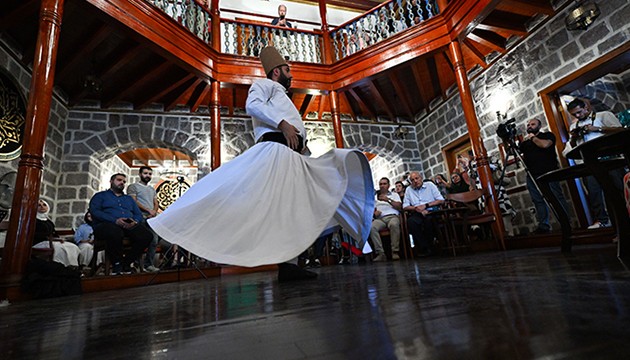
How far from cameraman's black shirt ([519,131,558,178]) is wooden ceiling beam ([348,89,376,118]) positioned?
3124 millimetres

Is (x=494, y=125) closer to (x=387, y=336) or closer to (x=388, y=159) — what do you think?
(x=388, y=159)

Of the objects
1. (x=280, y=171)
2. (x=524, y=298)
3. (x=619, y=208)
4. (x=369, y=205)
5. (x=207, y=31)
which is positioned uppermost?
(x=207, y=31)

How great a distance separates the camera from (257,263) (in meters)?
1.28

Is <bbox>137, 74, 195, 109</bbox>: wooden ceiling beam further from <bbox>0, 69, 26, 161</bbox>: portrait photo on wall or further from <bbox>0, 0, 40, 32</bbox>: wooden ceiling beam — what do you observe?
<bbox>0, 0, 40, 32</bbox>: wooden ceiling beam

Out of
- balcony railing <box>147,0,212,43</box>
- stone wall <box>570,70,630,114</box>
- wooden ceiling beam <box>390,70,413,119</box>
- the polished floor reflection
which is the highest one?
balcony railing <box>147,0,212,43</box>

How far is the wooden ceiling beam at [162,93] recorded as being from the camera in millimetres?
5133

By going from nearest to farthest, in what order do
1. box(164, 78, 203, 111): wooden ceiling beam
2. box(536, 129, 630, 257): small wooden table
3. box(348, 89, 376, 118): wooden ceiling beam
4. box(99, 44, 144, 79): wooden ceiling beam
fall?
box(536, 129, 630, 257): small wooden table
box(99, 44, 144, 79): wooden ceiling beam
box(164, 78, 203, 111): wooden ceiling beam
box(348, 89, 376, 118): wooden ceiling beam

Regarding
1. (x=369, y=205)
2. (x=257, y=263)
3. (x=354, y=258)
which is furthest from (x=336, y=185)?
(x=354, y=258)

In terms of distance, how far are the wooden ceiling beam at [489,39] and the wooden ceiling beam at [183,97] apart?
4240 mm

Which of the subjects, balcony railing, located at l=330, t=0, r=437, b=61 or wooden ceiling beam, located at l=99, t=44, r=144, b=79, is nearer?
wooden ceiling beam, located at l=99, t=44, r=144, b=79

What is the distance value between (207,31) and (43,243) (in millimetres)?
3519

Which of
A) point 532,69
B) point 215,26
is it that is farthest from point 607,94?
point 215,26

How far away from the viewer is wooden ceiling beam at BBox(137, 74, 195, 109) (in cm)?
513

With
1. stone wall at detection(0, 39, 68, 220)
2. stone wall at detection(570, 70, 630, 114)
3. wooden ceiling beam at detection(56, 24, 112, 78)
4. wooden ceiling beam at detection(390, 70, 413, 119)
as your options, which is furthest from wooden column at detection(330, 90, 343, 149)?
stone wall at detection(0, 39, 68, 220)
